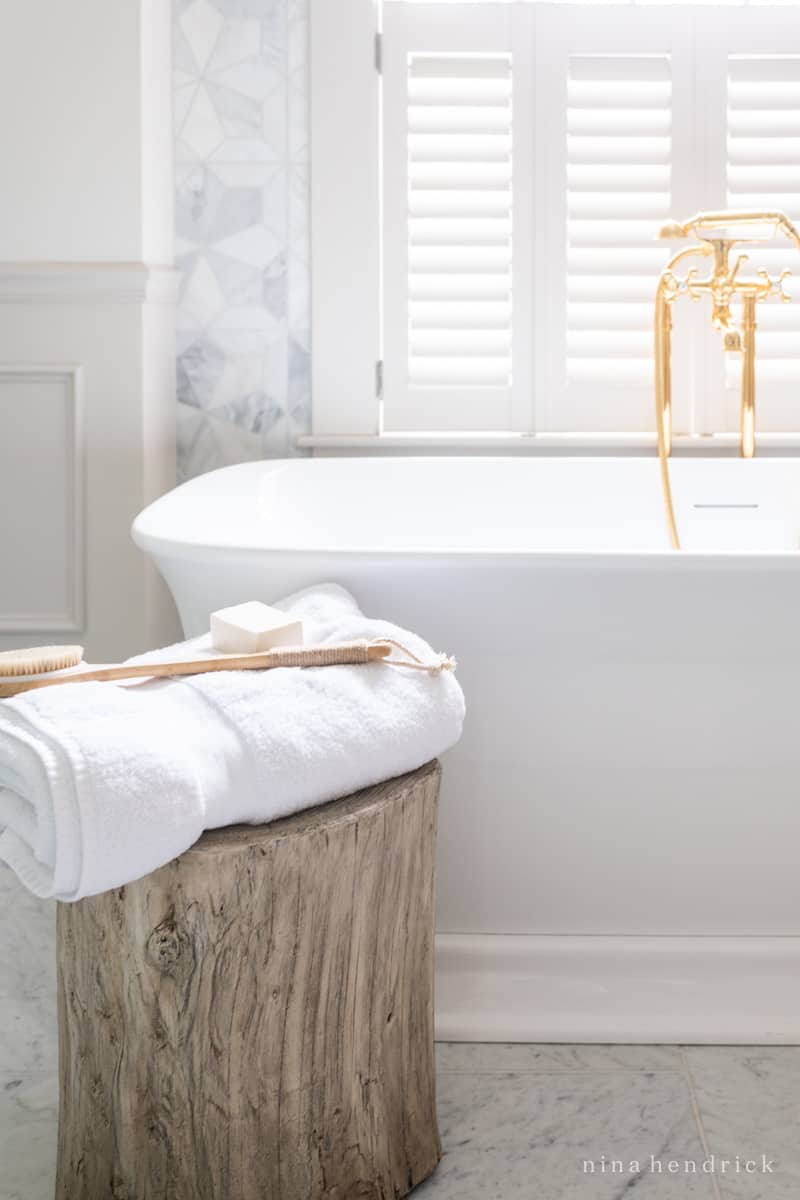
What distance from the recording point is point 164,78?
A: 8.59ft

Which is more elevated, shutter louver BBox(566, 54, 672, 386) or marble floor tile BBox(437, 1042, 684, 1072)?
shutter louver BBox(566, 54, 672, 386)

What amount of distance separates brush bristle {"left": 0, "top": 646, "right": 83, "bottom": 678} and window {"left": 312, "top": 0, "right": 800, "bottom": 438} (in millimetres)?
1620

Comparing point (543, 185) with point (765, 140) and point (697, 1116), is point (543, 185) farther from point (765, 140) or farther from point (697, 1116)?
point (697, 1116)

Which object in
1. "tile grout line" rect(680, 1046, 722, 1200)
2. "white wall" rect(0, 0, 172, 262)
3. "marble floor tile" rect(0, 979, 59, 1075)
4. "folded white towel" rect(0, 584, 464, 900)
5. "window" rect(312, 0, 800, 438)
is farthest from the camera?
"window" rect(312, 0, 800, 438)

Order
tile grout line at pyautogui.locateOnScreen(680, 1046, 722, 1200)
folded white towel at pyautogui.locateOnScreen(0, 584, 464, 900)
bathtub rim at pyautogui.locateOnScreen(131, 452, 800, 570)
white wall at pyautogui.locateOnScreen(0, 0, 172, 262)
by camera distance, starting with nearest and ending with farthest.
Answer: folded white towel at pyautogui.locateOnScreen(0, 584, 464, 900) → tile grout line at pyautogui.locateOnScreen(680, 1046, 722, 1200) → bathtub rim at pyautogui.locateOnScreen(131, 452, 800, 570) → white wall at pyautogui.locateOnScreen(0, 0, 172, 262)

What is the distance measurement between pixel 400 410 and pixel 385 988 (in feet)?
5.61

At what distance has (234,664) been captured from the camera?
1230mm

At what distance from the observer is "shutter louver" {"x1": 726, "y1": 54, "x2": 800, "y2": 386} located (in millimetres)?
2672

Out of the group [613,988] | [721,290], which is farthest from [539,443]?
[613,988]

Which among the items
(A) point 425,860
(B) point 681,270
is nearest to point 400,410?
(B) point 681,270

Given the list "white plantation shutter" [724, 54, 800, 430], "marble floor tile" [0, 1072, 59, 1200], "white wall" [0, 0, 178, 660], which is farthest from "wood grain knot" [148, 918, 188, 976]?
"white plantation shutter" [724, 54, 800, 430]

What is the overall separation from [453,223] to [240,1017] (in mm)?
1952

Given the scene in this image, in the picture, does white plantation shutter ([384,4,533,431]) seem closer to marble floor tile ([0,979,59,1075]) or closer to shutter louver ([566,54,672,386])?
shutter louver ([566,54,672,386])

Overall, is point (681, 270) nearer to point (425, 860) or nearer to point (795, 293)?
point (795, 293)
